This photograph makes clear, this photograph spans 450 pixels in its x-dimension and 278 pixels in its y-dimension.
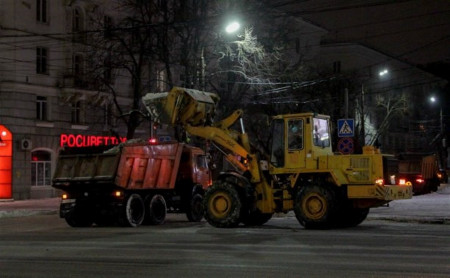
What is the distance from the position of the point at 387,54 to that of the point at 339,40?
953 cm

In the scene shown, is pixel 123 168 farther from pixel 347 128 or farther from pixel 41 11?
pixel 41 11

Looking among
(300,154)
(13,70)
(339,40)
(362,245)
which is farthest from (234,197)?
(339,40)

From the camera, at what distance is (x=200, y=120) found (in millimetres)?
18562

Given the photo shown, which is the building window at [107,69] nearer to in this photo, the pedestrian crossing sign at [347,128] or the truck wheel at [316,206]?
the pedestrian crossing sign at [347,128]

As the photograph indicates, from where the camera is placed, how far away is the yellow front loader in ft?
55.9

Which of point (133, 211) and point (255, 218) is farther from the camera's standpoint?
point (133, 211)

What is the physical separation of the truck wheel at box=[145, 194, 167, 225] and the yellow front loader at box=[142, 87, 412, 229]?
2552 mm

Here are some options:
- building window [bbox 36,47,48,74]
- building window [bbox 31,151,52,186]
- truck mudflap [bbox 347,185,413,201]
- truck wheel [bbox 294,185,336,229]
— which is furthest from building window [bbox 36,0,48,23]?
truck mudflap [bbox 347,185,413,201]

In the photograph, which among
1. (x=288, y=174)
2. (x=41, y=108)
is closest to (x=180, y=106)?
(x=288, y=174)

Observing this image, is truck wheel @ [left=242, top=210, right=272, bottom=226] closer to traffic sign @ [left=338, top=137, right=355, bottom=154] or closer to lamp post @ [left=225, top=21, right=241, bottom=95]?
traffic sign @ [left=338, top=137, right=355, bottom=154]

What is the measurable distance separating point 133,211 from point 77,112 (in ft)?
71.3

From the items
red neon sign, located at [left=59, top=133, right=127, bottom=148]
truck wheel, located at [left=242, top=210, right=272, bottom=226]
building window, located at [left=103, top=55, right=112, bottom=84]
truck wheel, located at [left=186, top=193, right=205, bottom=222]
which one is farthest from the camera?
red neon sign, located at [left=59, top=133, right=127, bottom=148]

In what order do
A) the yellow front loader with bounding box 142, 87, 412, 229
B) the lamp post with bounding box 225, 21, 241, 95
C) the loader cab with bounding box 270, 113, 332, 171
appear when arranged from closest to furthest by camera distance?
the yellow front loader with bounding box 142, 87, 412, 229 → the loader cab with bounding box 270, 113, 332, 171 → the lamp post with bounding box 225, 21, 241, 95

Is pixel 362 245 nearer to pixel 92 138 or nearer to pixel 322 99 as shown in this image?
pixel 92 138
